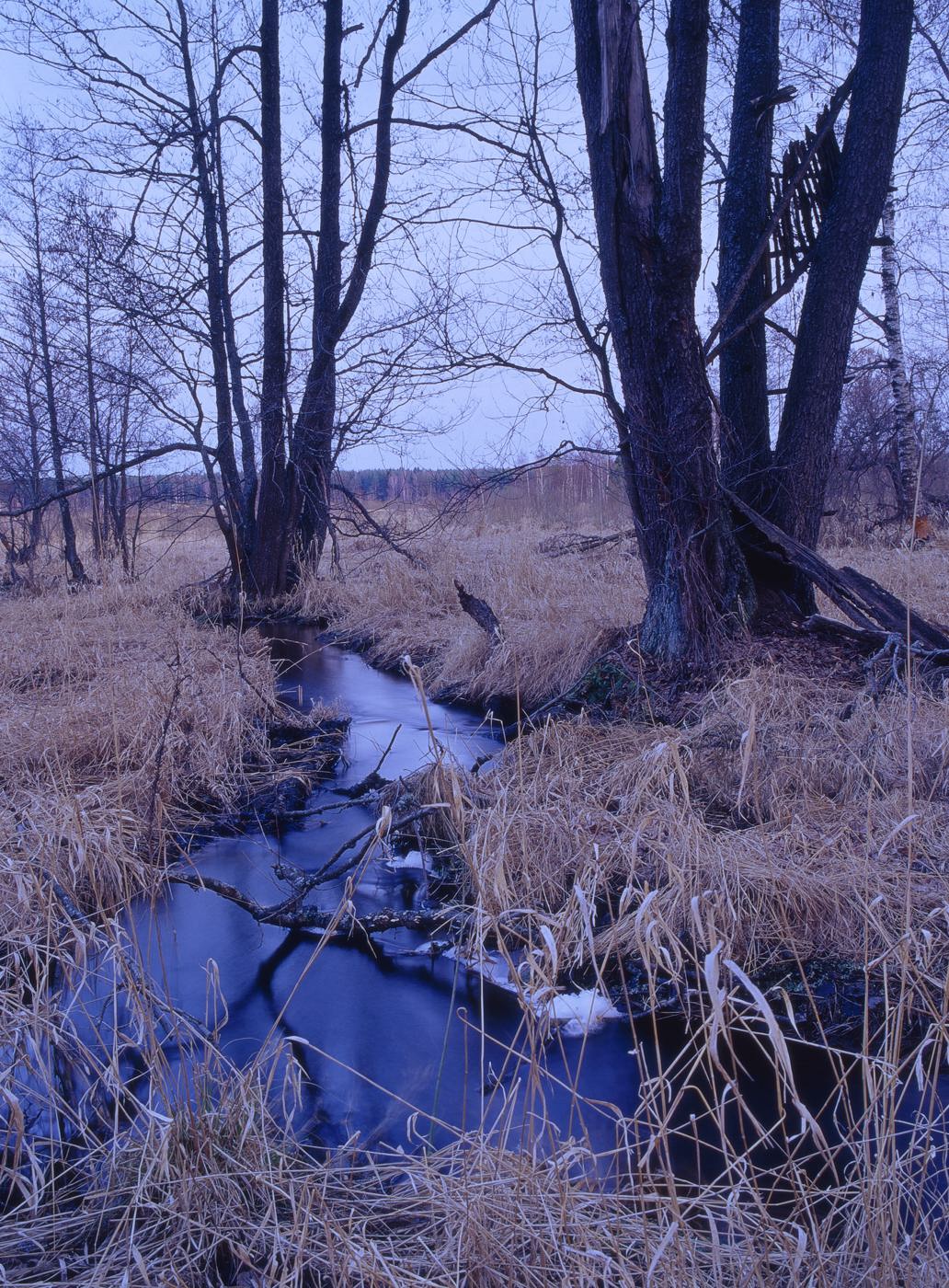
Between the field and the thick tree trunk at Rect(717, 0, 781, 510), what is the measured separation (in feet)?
5.60

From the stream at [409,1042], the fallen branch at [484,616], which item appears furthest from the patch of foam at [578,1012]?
the fallen branch at [484,616]

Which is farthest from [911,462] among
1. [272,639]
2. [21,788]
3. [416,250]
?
[21,788]

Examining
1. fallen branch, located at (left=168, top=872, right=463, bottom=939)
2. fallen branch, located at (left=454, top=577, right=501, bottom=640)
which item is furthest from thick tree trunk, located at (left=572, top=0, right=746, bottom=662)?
fallen branch, located at (left=168, top=872, right=463, bottom=939)

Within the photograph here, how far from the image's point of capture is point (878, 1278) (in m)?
1.91

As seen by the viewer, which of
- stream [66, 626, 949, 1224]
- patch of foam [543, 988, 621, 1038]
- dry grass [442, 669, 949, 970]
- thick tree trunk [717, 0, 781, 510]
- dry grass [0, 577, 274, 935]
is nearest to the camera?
stream [66, 626, 949, 1224]

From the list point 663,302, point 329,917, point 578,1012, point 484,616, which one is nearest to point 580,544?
point 484,616

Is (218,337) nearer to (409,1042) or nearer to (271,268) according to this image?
(271,268)

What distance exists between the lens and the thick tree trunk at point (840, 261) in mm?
6680

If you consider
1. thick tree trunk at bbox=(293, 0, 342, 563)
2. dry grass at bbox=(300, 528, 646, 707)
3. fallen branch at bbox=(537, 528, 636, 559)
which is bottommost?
dry grass at bbox=(300, 528, 646, 707)

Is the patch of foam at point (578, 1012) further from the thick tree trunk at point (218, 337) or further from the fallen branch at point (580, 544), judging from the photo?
the thick tree trunk at point (218, 337)

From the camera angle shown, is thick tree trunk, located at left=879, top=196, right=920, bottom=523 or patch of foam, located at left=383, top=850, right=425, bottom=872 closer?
patch of foam, located at left=383, top=850, right=425, bottom=872

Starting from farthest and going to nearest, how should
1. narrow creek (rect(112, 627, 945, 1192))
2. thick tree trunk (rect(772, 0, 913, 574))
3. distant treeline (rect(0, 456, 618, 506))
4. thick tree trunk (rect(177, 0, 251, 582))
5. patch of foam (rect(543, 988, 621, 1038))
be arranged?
1. thick tree trunk (rect(177, 0, 251, 582))
2. distant treeline (rect(0, 456, 618, 506))
3. thick tree trunk (rect(772, 0, 913, 574))
4. patch of foam (rect(543, 988, 621, 1038))
5. narrow creek (rect(112, 627, 945, 1192))

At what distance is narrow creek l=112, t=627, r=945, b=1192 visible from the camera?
2912 millimetres

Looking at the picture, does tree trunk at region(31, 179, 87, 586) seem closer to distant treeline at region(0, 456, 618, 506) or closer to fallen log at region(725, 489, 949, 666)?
distant treeline at region(0, 456, 618, 506)
